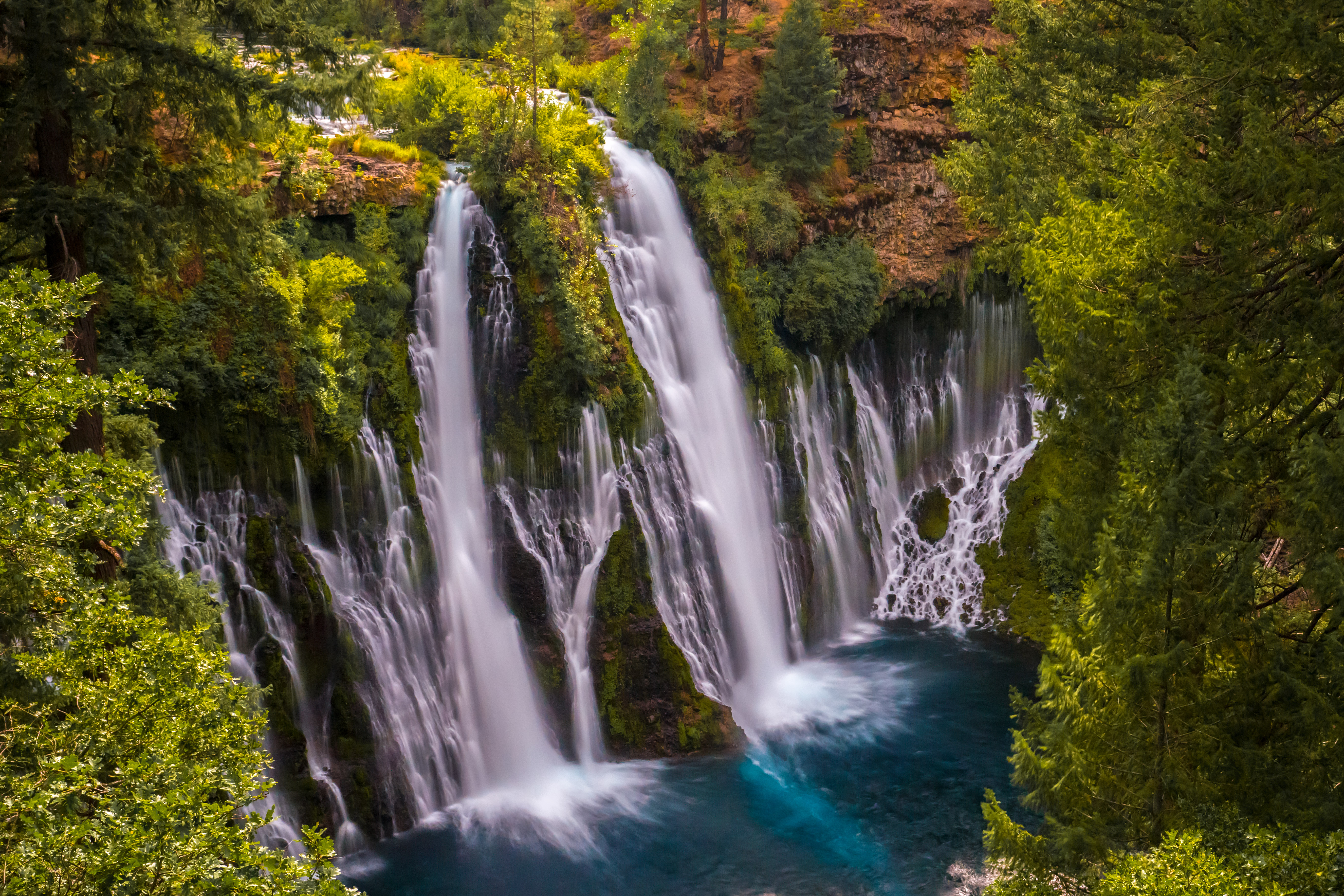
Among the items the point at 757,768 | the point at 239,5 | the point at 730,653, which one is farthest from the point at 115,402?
the point at 730,653

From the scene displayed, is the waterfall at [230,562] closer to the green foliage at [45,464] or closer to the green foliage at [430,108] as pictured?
the green foliage at [45,464]

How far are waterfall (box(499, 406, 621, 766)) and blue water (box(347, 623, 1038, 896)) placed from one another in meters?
1.43

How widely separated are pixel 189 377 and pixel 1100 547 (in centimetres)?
1163

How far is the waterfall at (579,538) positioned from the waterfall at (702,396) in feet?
6.32

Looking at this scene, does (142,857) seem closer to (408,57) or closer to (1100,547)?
(1100,547)

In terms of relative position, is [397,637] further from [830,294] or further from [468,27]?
[468,27]

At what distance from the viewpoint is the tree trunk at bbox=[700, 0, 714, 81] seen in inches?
957

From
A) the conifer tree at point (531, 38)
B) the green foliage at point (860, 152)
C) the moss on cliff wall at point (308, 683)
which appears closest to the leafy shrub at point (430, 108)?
the conifer tree at point (531, 38)

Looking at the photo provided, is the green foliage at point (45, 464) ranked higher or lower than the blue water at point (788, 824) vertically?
higher

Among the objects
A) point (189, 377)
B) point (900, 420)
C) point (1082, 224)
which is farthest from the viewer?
point (900, 420)

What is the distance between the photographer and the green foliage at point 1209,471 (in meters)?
6.68

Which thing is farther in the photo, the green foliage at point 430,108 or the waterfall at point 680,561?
the green foliage at point 430,108

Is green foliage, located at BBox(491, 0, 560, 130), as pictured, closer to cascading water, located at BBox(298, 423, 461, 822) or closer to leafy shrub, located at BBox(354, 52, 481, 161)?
leafy shrub, located at BBox(354, 52, 481, 161)

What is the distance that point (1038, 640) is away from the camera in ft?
69.8
